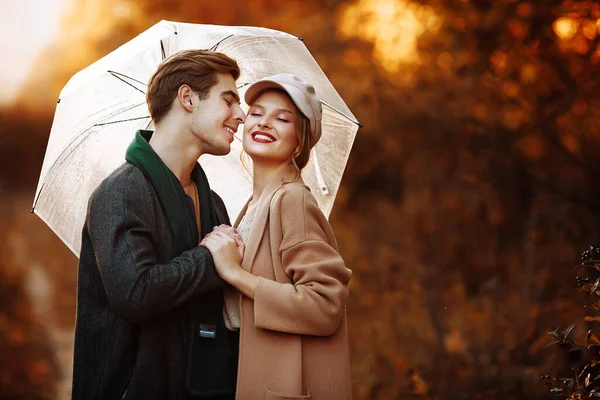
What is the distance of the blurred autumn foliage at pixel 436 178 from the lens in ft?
17.8

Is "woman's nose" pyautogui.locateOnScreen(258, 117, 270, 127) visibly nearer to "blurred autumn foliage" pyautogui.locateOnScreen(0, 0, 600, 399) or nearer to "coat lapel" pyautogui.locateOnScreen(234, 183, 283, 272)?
"coat lapel" pyautogui.locateOnScreen(234, 183, 283, 272)

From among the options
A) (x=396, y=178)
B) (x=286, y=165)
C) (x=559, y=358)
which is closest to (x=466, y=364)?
(x=559, y=358)

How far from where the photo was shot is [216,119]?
264 cm

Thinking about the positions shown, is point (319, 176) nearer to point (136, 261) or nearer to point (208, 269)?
point (208, 269)

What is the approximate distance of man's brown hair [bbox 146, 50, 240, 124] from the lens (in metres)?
2.63

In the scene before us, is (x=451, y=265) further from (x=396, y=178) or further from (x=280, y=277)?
(x=280, y=277)

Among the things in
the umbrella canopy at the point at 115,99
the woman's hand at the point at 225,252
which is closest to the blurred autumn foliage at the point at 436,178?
the umbrella canopy at the point at 115,99

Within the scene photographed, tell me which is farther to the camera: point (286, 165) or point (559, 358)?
point (559, 358)

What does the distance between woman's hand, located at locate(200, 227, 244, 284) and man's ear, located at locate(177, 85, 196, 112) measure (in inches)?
15.6

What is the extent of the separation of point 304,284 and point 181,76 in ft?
2.39

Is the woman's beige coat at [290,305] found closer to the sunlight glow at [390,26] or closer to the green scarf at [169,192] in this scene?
the green scarf at [169,192]

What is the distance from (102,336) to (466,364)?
11.5ft

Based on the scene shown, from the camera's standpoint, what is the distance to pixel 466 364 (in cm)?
556

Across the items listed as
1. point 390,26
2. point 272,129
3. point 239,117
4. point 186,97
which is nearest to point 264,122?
point 272,129
